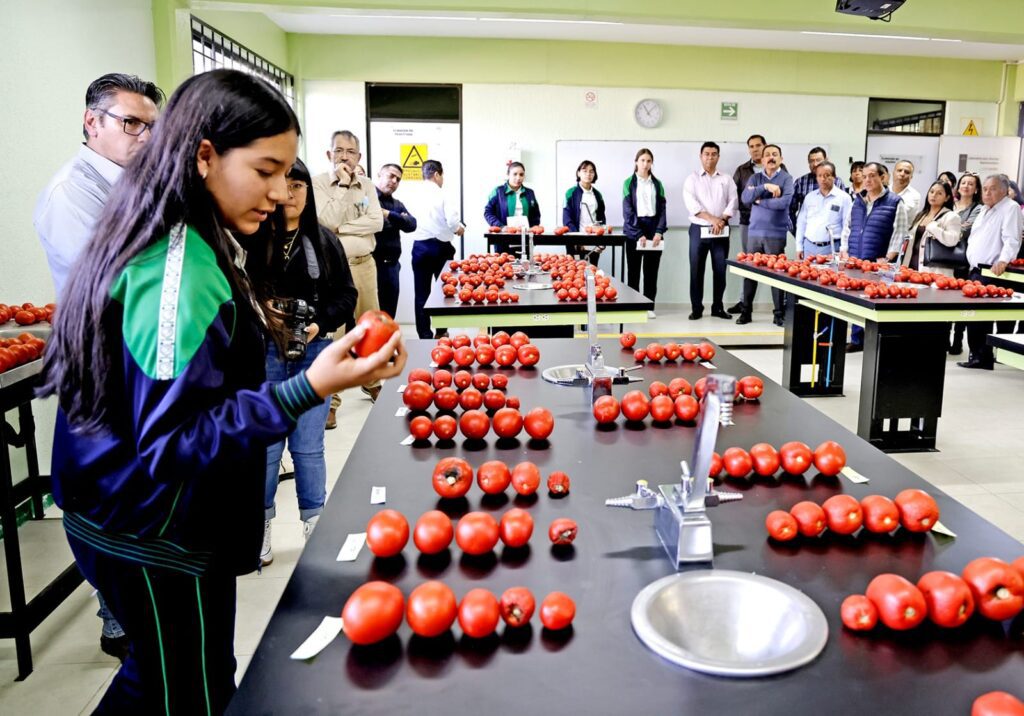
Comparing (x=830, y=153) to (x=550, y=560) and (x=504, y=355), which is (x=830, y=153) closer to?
(x=504, y=355)

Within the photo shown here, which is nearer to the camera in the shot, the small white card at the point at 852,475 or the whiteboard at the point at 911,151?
the small white card at the point at 852,475

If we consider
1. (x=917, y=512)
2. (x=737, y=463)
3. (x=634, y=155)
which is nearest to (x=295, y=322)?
(x=737, y=463)

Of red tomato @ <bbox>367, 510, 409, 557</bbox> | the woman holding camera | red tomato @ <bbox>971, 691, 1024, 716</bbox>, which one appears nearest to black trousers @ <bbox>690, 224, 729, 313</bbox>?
the woman holding camera

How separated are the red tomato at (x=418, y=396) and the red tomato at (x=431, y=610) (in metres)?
0.95

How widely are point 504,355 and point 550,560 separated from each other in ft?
4.15

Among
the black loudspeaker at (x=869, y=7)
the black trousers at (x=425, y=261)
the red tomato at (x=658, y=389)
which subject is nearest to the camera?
the red tomato at (x=658, y=389)

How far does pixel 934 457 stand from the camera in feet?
13.6

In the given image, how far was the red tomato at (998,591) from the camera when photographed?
3.29 feet

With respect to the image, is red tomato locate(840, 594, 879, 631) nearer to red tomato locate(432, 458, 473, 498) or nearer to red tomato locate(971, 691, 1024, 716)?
red tomato locate(971, 691, 1024, 716)

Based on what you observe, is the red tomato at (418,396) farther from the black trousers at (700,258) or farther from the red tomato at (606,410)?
the black trousers at (700,258)

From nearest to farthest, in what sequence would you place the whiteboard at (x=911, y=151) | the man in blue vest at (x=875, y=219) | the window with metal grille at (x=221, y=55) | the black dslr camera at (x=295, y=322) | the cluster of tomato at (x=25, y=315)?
the black dslr camera at (x=295, y=322) < the cluster of tomato at (x=25, y=315) < the window with metal grille at (x=221, y=55) < the man in blue vest at (x=875, y=219) < the whiteboard at (x=911, y=151)

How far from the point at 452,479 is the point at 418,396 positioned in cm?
57

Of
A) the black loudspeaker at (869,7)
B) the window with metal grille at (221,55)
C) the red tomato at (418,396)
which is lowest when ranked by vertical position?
the red tomato at (418,396)

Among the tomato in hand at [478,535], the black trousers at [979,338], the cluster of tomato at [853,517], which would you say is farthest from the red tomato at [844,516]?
the black trousers at [979,338]
